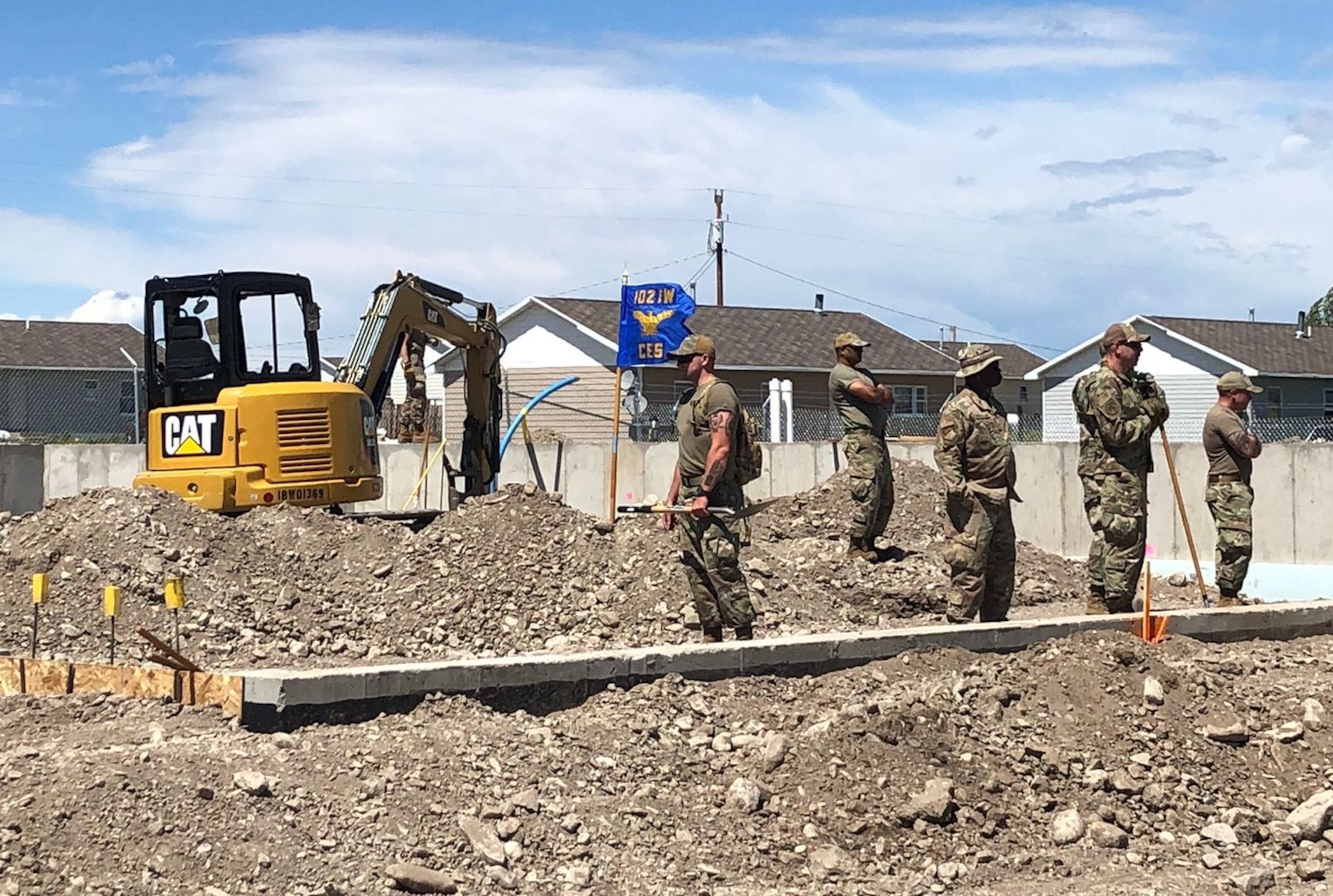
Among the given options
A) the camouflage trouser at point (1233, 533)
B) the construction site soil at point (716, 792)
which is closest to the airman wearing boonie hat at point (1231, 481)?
the camouflage trouser at point (1233, 533)

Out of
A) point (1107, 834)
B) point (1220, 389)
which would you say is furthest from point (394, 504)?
point (1107, 834)

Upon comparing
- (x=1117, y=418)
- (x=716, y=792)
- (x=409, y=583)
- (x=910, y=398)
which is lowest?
(x=716, y=792)

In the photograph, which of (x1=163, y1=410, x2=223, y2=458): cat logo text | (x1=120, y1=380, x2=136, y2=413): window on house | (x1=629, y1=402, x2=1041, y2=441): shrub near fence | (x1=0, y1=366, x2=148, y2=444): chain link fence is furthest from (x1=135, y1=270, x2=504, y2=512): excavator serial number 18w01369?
(x1=120, y1=380, x2=136, y2=413): window on house

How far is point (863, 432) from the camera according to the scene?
555 inches

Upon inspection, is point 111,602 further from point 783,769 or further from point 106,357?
point 106,357

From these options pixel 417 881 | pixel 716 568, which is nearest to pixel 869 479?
pixel 716 568

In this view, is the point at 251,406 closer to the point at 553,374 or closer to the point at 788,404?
the point at 788,404

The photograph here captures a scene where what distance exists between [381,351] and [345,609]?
191 inches

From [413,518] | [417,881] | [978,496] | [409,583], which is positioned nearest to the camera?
[417,881]

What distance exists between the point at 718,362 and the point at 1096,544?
86.9 feet

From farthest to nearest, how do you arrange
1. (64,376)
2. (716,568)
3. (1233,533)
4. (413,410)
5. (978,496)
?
(64,376)
(413,410)
(1233,533)
(978,496)
(716,568)

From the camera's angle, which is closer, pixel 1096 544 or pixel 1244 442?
pixel 1096 544

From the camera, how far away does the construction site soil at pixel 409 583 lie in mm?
11414

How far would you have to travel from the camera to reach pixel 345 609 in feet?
40.4
